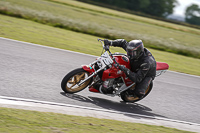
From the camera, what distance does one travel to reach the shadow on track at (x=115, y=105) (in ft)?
20.4

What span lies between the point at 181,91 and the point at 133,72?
3.16m

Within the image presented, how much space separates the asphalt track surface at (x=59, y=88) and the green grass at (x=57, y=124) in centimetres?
99

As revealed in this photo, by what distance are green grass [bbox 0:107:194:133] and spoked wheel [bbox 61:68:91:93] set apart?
131 centimetres

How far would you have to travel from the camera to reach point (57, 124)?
14.4 feet

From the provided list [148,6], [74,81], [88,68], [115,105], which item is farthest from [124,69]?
[148,6]

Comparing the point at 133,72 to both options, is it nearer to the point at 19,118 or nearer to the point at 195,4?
the point at 19,118

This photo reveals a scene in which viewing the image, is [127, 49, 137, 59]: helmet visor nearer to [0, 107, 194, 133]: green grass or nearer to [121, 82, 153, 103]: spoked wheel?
[121, 82, 153, 103]: spoked wheel

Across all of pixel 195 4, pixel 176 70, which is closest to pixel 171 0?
pixel 195 4

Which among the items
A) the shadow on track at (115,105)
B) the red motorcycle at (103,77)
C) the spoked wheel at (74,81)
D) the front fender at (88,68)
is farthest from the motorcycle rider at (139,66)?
the spoked wheel at (74,81)

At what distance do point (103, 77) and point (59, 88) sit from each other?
1176 mm

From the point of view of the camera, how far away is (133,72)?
6.09 metres

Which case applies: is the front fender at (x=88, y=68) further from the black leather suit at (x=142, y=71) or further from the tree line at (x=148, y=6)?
the tree line at (x=148, y=6)

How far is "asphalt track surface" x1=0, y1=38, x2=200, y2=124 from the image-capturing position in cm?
600

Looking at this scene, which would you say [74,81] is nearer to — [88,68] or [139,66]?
[88,68]
